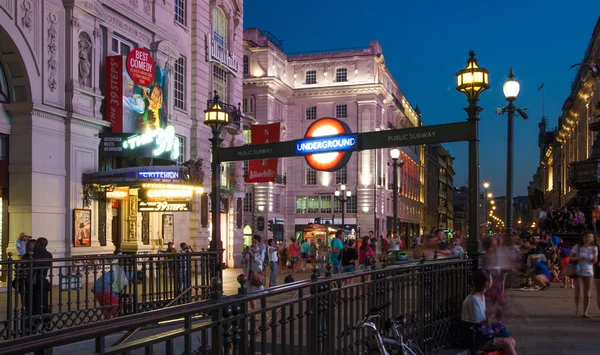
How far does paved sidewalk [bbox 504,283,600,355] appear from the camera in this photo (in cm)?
1055

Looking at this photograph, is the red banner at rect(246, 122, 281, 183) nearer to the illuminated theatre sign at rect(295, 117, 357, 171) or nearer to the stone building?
the stone building

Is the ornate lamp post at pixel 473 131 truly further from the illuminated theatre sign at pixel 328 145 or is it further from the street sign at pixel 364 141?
the illuminated theatre sign at pixel 328 145

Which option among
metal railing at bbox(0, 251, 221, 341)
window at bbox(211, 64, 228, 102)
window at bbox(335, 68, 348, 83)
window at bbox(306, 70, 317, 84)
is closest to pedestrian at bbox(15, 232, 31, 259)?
metal railing at bbox(0, 251, 221, 341)

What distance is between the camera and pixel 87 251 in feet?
74.0

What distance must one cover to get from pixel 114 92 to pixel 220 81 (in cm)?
1128

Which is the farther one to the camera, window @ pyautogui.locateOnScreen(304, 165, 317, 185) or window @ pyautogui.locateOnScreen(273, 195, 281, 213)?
window @ pyautogui.locateOnScreen(304, 165, 317, 185)

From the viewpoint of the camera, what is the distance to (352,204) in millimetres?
68125

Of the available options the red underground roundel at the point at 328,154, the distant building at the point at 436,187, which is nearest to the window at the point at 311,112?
the distant building at the point at 436,187

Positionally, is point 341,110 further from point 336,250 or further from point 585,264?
point 585,264

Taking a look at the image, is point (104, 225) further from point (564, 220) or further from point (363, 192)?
point (363, 192)

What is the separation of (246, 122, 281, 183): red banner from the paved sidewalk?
15178 mm

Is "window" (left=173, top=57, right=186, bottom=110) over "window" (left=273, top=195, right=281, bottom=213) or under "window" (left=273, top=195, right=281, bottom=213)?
over

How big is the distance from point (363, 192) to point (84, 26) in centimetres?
4741

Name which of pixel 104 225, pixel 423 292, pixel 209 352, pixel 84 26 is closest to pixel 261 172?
pixel 104 225
